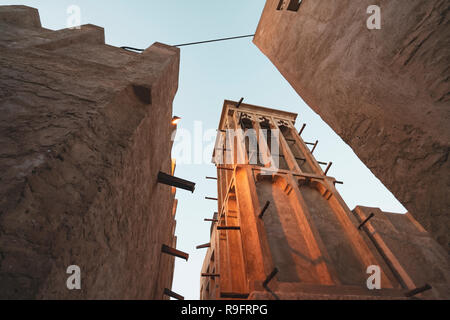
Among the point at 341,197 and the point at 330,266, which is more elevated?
the point at 341,197

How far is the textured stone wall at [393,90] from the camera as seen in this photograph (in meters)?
1.84

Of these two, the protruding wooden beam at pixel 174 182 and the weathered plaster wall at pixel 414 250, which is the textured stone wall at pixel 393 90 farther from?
the weathered plaster wall at pixel 414 250

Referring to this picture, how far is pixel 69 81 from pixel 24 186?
1.35m

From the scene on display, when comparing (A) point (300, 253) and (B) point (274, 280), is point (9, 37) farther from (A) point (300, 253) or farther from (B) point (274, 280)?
(A) point (300, 253)

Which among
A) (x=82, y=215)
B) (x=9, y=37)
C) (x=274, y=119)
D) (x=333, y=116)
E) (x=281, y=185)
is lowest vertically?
(x=82, y=215)

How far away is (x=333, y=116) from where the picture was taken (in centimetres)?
311

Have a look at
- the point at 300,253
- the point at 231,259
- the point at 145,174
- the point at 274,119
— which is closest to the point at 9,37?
the point at 145,174

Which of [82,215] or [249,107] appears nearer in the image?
[82,215]

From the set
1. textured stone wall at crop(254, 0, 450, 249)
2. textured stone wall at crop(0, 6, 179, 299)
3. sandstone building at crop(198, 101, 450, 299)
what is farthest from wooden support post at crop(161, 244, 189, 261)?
textured stone wall at crop(254, 0, 450, 249)

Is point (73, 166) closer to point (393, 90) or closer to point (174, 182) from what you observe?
point (174, 182)

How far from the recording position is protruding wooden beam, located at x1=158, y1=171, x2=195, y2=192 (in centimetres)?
337

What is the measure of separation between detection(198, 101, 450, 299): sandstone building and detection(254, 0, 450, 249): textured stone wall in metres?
3.37

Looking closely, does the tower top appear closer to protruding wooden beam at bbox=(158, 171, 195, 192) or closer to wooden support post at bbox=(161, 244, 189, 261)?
wooden support post at bbox=(161, 244, 189, 261)

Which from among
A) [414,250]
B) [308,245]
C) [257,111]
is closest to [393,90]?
[308,245]
